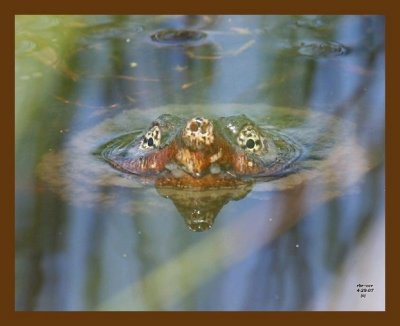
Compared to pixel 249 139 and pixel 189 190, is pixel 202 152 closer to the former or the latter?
pixel 189 190

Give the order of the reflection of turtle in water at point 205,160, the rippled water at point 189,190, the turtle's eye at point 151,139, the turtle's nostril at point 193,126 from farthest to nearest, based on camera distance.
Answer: the turtle's eye at point 151,139 → the reflection of turtle in water at point 205,160 → the turtle's nostril at point 193,126 → the rippled water at point 189,190

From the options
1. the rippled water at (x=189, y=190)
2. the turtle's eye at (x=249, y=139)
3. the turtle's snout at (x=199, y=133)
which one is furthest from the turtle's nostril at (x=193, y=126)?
the turtle's eye at (x=249, y=139)

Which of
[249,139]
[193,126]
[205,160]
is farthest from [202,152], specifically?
[249,139]

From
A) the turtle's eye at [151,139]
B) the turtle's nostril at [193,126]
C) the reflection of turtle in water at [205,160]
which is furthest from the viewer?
the turtle's eye at [151,139]

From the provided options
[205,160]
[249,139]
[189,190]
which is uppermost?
[249,139]

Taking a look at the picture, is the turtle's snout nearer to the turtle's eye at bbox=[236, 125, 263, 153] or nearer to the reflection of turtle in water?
the reflection of turtle in water

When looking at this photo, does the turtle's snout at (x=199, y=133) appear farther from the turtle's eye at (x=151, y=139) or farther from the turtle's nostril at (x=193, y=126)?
the turtle's eye at (x=151, y=139)

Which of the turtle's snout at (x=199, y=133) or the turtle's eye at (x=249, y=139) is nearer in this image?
the turtle's snout at (x=199, y=133)
